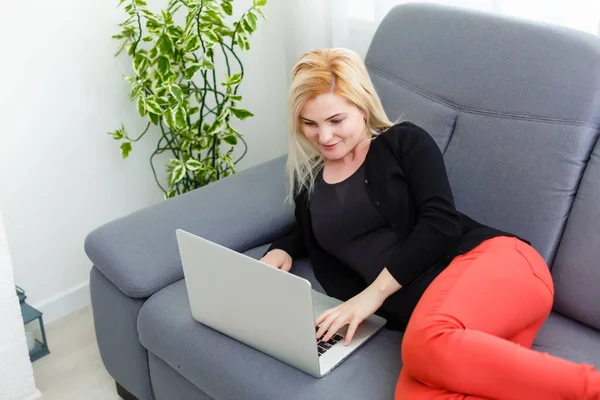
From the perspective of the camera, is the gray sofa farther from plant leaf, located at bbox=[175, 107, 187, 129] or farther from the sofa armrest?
plant leaf, located at bbox=[175, 107, 187, 129]

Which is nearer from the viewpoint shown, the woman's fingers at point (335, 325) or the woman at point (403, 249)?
the woman at point (403, 249)

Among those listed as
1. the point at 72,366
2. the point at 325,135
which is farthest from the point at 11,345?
the point at 325,135

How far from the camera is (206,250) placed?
1.44m

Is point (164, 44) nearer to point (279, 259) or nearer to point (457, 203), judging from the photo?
point (279, 259)

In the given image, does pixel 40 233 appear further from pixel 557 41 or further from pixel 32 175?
pixel 557 41

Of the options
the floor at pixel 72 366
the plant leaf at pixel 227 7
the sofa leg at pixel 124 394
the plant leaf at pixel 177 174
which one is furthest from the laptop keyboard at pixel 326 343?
the plant leaf at pixel 227 7

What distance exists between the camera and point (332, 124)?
1.57 metres

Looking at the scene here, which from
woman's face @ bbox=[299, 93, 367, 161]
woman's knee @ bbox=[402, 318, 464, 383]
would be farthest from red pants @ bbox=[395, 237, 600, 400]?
woman's face @ bbox=[299, 93, 367, 161]

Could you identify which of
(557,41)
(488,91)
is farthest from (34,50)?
(557,41)

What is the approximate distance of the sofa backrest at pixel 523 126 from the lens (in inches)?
61.9

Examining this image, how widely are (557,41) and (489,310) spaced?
0.67 meters

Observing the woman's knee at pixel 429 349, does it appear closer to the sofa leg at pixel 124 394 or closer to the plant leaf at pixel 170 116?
the sofa leg at pixel 124 394

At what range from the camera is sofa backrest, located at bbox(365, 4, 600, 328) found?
1.57 meters

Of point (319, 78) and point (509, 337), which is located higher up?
point (319, 78)
